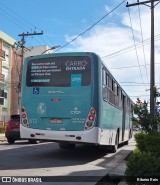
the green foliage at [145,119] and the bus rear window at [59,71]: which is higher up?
the bus rear window at [59,71]

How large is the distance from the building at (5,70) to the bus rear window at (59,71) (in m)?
34.5

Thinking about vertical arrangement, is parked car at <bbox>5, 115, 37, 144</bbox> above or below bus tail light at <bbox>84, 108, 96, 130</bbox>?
below

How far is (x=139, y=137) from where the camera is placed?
1127 centimetres

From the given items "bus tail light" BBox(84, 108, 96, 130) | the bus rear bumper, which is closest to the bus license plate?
the bus rear bumper

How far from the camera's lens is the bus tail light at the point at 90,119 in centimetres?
1281

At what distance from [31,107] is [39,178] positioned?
4.56 meters

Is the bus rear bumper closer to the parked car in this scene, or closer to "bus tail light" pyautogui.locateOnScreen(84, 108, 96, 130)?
"bus tail light" pyautogui.locateOnScreen(84, 108, 96, 130)

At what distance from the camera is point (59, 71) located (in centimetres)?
1350

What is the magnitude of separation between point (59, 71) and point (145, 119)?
353cm

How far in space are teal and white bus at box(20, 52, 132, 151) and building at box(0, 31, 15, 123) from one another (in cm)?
3468

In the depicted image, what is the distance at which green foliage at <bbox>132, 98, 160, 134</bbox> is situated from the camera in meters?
11.8

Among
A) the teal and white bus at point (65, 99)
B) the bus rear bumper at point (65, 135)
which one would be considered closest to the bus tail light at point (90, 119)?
the teal and white bus at point (65, 99)

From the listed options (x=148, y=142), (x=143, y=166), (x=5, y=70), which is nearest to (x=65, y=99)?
(x=148, y=142)

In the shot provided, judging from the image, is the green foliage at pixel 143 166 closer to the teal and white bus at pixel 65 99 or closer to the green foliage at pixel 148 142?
the green foliage at pixel 148 142
